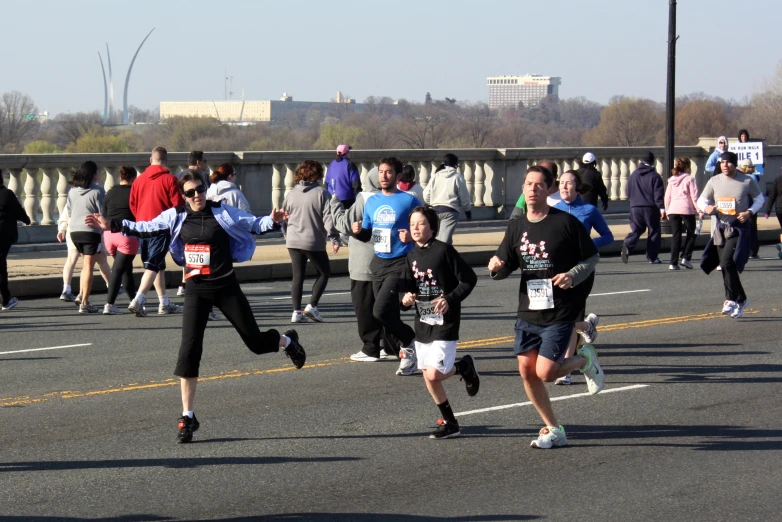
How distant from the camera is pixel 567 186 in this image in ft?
33.8

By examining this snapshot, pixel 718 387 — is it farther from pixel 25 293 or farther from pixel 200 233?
pixel 25 293

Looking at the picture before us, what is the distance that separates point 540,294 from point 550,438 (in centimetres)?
94

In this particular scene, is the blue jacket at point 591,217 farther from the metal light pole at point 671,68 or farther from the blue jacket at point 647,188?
the metal light pole at point 671,68

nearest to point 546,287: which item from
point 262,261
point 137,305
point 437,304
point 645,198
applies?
point 437,304

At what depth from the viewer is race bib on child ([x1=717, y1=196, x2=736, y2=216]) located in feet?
45.2

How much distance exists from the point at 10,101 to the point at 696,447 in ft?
218

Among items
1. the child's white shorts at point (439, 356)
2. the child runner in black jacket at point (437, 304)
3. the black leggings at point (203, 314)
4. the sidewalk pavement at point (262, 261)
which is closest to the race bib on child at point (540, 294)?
the child runner in black jacket at point (437, 304)

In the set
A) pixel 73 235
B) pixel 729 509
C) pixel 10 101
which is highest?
pixel 10 101

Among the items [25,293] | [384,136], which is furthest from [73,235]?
[384,136]

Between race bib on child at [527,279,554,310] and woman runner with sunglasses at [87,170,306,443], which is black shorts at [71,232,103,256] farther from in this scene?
race bib on child at [527,279,554,310]

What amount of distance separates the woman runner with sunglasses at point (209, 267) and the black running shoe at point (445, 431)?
142 centimetres

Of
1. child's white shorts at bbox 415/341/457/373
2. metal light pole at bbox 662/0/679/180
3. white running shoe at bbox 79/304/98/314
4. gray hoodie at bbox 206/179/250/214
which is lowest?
white running shoe at bbox 79/304/98/314

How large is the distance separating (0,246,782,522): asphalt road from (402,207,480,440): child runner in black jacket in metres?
0.35

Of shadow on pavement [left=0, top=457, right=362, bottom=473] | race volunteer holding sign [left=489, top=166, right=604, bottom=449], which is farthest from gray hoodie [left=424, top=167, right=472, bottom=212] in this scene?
shadow on pavement [left=0, top=457, right=362, bottom=473]
